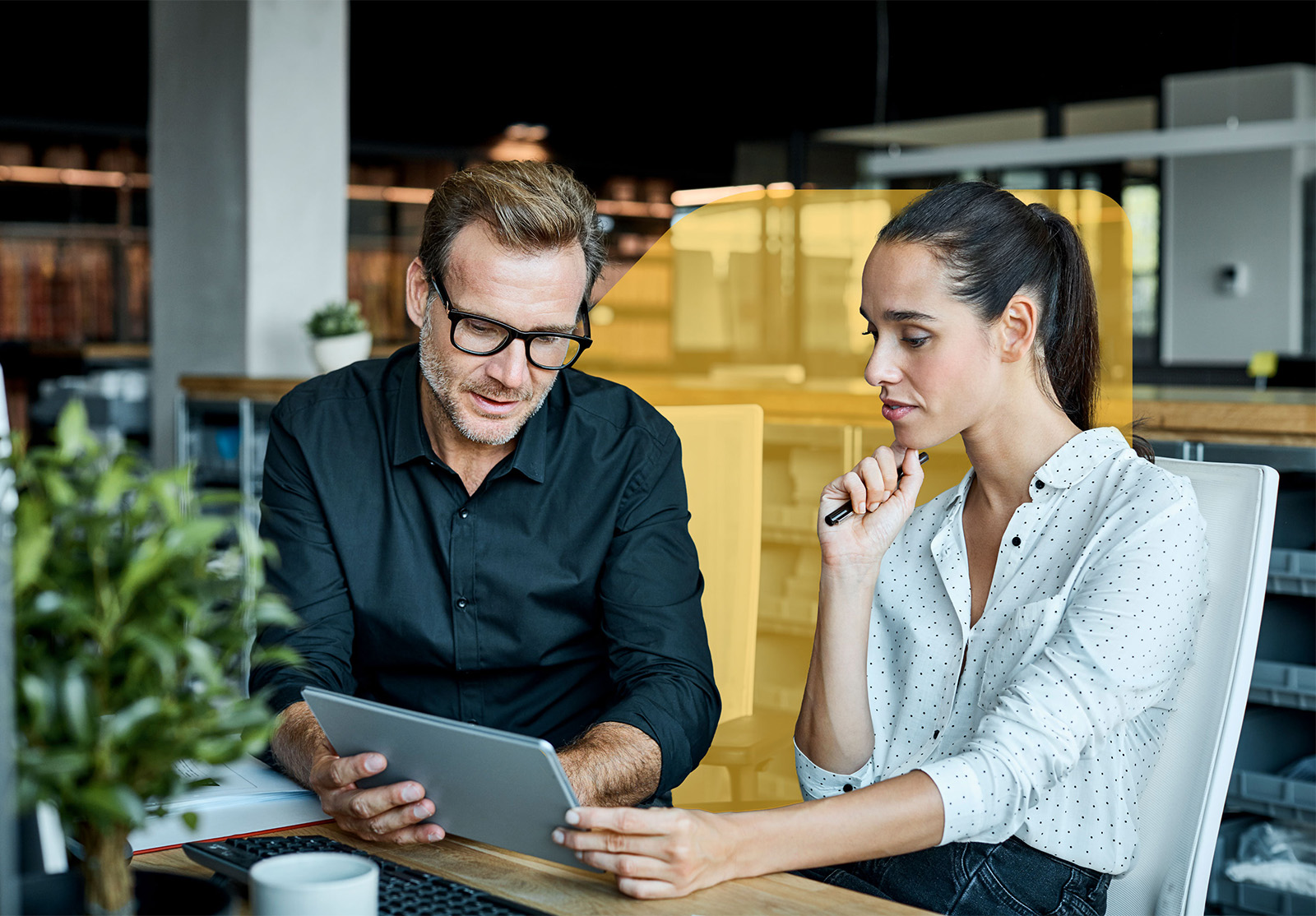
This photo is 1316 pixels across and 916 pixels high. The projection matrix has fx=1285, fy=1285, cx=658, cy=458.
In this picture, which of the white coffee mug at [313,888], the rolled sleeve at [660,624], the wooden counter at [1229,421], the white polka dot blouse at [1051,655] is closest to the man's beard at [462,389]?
the rolled sleeve at [660,624]

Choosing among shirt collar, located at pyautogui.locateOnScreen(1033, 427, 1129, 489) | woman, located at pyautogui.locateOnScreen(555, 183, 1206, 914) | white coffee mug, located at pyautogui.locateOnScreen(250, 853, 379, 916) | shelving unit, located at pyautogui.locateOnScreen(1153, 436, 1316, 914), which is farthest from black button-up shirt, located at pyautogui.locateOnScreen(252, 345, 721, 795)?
shelving unit, located at pyautogui.locateOnScreen(1153, 436, 1316, 914)

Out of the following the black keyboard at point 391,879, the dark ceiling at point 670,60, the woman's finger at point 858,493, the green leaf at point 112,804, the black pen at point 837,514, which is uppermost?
the dark ceiling at point 670,60

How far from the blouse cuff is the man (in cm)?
15

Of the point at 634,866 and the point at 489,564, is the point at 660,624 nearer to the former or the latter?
the point at 489,564

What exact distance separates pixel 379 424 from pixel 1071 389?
0.83 metres

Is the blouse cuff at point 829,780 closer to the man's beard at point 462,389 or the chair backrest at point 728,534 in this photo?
the chair backrest at point 728,534

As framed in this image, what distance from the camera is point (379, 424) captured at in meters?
1.59

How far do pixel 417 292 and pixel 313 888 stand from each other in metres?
1.01

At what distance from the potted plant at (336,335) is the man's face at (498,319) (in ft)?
8.67

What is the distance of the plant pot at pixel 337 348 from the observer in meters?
4.05

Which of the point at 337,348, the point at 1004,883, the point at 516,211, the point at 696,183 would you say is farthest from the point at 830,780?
the point at 696,183

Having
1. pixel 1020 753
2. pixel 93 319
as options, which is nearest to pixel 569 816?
pixel 1020 753

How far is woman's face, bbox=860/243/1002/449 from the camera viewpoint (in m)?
1.41

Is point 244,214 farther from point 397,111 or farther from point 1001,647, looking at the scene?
point 397,111
